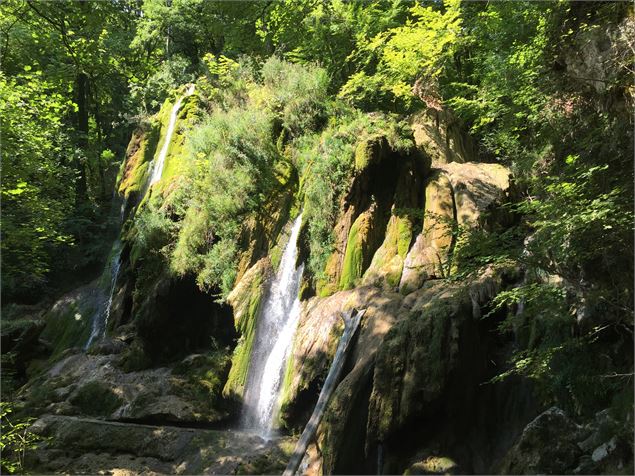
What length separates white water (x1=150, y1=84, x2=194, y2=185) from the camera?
17047mm

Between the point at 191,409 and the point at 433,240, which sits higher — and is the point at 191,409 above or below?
below

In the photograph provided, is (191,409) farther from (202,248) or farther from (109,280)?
(109,280)

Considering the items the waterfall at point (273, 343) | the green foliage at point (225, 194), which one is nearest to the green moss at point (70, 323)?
the green foliage at point (225, 194)

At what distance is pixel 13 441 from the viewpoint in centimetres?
768

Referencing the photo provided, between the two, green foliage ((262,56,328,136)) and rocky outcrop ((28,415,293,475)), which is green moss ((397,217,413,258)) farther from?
green foliage ((262,56,328,136))

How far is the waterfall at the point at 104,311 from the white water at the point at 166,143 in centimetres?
288

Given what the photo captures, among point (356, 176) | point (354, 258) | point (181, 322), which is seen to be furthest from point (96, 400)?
point (356, 176)

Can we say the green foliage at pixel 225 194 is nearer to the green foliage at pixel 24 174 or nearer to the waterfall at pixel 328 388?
the green foliage at pixel 24 174

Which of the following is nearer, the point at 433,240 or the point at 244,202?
the point at 433,240

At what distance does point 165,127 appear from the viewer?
1803 cm

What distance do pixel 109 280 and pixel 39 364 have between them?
10.9ft

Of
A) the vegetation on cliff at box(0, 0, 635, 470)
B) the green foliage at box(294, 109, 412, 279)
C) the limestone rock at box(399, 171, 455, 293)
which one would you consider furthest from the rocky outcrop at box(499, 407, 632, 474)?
the green foliage at box(294, 109, 412, 279)

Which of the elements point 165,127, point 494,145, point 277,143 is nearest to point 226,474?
point 277,143

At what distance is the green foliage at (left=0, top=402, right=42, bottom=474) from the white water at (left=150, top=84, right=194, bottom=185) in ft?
30.8
